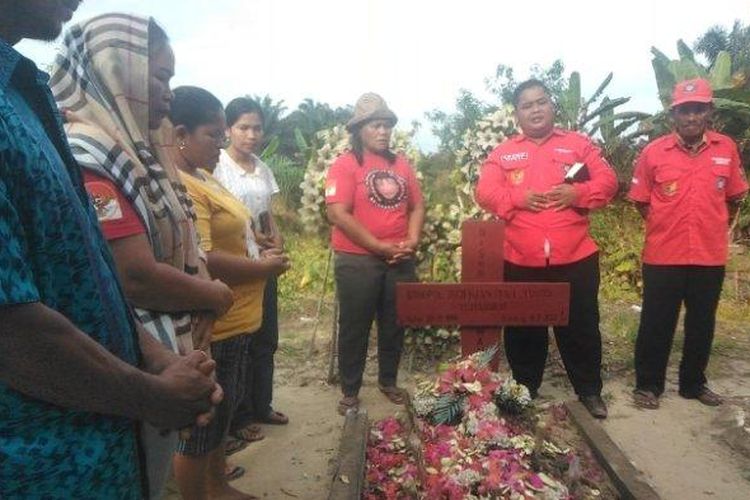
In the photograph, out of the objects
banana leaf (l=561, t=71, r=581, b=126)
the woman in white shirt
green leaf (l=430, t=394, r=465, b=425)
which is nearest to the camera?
green leaf (l=430, t=394, r=465, b=425)

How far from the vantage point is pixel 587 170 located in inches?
145

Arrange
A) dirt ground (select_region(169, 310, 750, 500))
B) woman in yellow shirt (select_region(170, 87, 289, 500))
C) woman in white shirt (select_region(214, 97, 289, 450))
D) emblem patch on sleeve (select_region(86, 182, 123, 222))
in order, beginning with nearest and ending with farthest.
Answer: emblem patch on sleeve (select_region(86, 182, 123, 222)) < woman in yellow shirt (select_region(170, 87, 289, 500)) < dirt ground (select_region(169, 310, 750, 500)) < woman in white shirt (select_region(214, 97, 289, 450))

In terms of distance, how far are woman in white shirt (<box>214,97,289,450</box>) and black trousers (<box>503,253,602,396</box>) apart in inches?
61.0

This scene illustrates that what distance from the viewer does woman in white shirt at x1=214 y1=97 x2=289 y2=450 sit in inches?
141

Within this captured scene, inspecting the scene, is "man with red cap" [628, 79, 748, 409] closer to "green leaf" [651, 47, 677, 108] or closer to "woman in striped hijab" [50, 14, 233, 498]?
"woman in striped hijab" [50, 14, 233, 498]

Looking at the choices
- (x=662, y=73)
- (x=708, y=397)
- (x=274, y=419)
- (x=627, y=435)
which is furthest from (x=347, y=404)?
(x=662, y=73)

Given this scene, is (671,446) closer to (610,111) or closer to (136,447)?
(136,447)

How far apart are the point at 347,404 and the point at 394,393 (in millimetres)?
356

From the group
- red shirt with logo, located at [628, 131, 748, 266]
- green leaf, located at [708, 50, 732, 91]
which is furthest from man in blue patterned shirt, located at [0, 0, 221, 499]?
green leaf, located at [708, 50, 732, 91]

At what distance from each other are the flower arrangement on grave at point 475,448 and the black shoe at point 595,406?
2.00ft

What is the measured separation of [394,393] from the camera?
4258mm

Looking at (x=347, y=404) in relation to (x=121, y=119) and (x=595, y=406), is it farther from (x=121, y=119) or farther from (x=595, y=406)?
(x=121, y=119)

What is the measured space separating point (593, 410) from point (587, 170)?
152 cm

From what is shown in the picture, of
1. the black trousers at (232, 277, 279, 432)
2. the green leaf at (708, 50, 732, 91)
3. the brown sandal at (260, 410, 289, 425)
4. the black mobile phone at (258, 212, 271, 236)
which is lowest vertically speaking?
the brown sandal at (260, 410, 289, 425)
